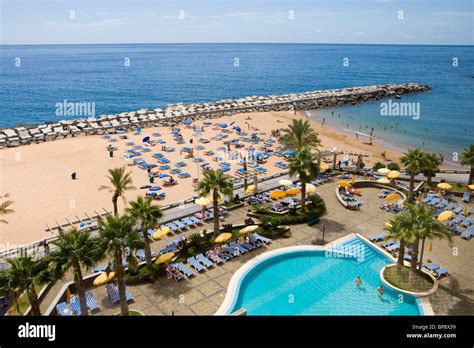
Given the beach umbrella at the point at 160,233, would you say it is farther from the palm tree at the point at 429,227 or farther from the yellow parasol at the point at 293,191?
the palm tree at the point at 429,227

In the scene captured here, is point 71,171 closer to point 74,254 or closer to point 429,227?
point 74,254

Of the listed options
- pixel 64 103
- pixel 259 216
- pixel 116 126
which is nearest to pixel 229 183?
pixel 259 216

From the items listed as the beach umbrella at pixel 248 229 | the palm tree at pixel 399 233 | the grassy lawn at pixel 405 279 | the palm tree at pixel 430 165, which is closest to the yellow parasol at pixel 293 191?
the beach umbrella at pixel 248 229

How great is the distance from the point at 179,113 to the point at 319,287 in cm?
6519

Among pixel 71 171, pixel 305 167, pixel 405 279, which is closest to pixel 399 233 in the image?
pixel 405 279

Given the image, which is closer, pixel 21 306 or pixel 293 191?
pixel 21 306

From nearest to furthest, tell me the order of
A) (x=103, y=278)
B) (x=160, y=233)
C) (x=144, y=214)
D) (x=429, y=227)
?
(x=429, y=227) → (x=103, y=278) → (x=144, y=214) → (x=160, y=233)

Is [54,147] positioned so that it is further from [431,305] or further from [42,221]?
[431,305]

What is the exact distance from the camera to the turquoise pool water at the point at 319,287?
20812 millimetres

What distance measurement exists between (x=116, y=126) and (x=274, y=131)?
98.5ft

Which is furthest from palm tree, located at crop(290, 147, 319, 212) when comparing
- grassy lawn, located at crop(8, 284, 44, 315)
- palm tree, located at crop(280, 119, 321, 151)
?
grassy lawn, located at crop(8, 284, 44, 315)

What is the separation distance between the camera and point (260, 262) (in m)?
25.0

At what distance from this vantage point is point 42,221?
33.8 meters
